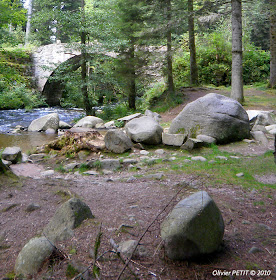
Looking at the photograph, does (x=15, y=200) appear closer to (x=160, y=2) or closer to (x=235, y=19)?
(x=235, y=19)

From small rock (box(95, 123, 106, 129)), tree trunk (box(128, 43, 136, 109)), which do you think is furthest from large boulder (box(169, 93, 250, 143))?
tree trunk (box(128, 43, 136, 109))

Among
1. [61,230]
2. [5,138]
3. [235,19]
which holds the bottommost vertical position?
[5,138]

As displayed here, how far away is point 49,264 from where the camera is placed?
7.11 feet

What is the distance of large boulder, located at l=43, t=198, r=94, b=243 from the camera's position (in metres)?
2.56

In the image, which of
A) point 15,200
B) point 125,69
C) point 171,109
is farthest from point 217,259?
point 125,69

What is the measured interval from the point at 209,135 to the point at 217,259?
5.36 meters

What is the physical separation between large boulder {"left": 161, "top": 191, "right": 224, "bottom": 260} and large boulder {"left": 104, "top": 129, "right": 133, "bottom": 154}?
4.91 meters

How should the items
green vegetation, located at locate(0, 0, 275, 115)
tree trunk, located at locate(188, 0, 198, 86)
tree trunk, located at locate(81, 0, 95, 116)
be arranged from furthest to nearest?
tree trunk, located at locate(188, 0, 198, 86) < tree trunk, located at locate(81, 0, 95, 116) < green vegetation, located at locate(0, 0, 275, 115)

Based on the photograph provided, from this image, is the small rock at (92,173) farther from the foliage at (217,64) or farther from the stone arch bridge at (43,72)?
the stone arch bridge at (43,72)

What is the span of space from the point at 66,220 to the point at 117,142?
4.59 metres

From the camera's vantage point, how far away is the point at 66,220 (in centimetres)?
267

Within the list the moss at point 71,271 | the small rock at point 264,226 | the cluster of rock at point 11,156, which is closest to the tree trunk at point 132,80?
the cluster of rock at point 11,156

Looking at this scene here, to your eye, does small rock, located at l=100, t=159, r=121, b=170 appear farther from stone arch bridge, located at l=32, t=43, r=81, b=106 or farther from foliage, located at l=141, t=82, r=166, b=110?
stone arch bridge, located at l=32, t=43, r=81, b=106

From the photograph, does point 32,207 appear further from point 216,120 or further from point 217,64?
point 217,64
